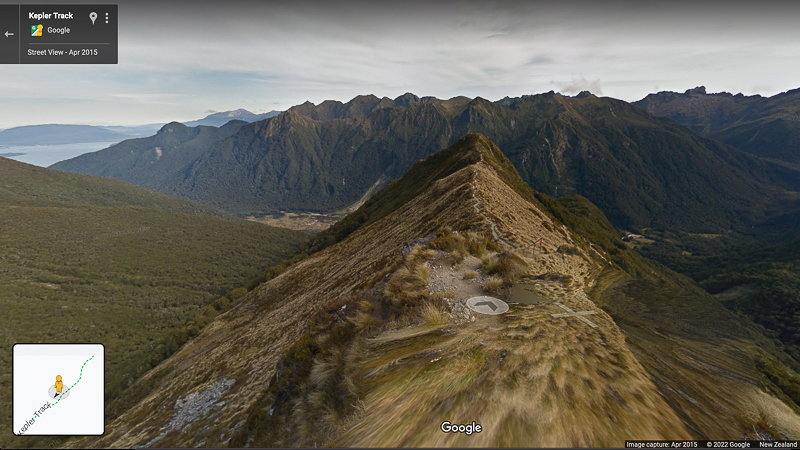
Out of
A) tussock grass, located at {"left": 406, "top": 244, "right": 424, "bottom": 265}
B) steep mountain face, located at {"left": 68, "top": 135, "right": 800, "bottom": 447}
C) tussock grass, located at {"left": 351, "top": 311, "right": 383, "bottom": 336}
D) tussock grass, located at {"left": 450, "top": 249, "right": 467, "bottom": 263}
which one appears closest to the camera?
steep mountain face, located at {"left": 68, "top": 135, "right": 800, "bottom": 447}

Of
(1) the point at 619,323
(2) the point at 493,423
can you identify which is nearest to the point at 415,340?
(2) the point at 493,423

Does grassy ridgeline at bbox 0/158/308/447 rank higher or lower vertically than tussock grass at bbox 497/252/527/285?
lower

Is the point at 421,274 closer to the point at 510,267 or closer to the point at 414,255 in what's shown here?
the point at 414,255

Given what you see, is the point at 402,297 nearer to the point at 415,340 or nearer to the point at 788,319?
the point at 415,340

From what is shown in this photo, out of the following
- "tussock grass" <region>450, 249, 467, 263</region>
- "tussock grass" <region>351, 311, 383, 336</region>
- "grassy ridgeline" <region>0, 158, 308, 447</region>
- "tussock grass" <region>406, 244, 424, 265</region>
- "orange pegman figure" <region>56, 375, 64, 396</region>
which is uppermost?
"tussock grass" <region>450, 249, 467, 263</region>

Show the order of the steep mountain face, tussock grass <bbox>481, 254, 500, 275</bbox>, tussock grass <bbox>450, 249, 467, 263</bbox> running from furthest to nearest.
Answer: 1. tussock grass <bbox>450, 249, 467, 263</bbox>
2. tussock grass <bbox>481, 254, 500, 275</bbox>
3. the steep mountain face

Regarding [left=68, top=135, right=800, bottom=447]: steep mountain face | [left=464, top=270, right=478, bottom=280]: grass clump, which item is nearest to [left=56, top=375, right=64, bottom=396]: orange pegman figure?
[left=68, top=135, right=800, bottom=447]: steep mountain face

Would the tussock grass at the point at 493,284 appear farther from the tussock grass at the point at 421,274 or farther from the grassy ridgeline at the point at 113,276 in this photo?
the grassy ridgeline at the point at 113,276

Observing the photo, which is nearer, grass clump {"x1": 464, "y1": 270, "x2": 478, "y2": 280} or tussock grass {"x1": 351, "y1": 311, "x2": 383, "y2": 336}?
tussock grass {"x1": 351, "y1": 311, "x2": 383, "y2": 336}

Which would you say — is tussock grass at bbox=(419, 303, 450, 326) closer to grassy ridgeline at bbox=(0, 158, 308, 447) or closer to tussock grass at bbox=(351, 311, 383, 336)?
tussock grass at bbox=(351, 311, 383, 336)
